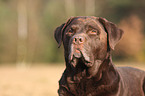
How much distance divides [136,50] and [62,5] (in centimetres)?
1073

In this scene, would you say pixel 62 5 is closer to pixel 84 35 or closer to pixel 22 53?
pixel 22 53

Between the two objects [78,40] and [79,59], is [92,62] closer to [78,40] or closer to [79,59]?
[79,59]

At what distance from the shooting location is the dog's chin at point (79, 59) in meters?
4.79

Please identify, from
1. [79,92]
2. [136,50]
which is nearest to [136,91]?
[79,92]

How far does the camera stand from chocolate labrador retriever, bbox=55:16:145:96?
4.93m

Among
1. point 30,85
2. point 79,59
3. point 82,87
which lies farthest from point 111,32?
point 30,85

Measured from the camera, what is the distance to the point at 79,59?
16.4ft

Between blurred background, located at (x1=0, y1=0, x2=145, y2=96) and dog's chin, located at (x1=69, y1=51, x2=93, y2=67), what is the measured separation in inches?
1127

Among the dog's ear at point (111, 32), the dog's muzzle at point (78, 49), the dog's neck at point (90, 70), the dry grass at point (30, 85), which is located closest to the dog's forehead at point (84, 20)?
the dog's ear at point (111, 32)

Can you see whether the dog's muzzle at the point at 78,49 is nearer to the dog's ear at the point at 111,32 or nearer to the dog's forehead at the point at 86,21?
the dog's forehead at the point at 86,21

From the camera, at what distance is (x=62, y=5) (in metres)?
35.4

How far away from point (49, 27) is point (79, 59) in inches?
1243

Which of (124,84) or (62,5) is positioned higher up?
(62,5)

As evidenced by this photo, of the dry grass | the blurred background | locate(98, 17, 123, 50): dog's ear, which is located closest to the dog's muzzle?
locate(98, 17, 123, 50): dog's ear
